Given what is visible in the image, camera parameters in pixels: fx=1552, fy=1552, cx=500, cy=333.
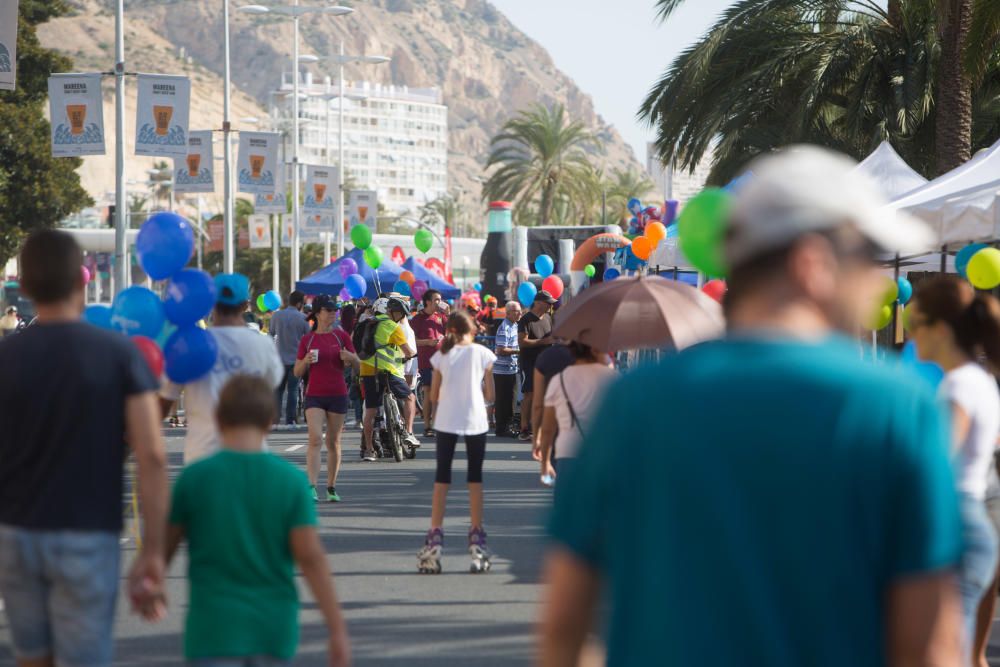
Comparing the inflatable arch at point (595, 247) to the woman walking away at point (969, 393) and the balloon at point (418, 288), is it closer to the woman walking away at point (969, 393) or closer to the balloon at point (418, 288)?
the balloon at point (418, 288)

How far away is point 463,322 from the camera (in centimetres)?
1095

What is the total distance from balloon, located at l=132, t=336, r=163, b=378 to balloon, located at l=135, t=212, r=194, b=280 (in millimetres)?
513

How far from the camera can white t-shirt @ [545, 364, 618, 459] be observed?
8898 millimetres

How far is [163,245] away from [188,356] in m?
0.65

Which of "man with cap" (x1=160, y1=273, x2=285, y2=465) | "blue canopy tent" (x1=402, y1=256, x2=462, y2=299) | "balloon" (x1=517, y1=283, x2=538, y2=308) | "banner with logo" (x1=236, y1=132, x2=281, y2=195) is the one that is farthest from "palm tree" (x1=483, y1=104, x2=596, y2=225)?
"man with cap" (x1=160, y1=273, x2=285, y2=465)

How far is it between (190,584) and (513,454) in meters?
15.1

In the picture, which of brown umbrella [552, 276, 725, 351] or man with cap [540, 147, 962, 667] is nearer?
man with cap [540, 147, 962, 667]

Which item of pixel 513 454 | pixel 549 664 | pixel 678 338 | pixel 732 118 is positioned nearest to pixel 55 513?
pixel 549 664

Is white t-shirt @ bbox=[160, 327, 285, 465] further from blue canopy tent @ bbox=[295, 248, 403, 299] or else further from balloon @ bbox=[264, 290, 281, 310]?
balloon @ bbox=[264, 290, 281, 310]

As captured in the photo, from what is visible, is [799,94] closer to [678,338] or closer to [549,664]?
[678,338]

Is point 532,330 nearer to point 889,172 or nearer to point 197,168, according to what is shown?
point 889,172

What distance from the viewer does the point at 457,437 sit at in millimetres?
10141

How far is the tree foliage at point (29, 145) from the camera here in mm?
43344

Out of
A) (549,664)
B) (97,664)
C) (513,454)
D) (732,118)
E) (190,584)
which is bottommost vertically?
(513,454)
